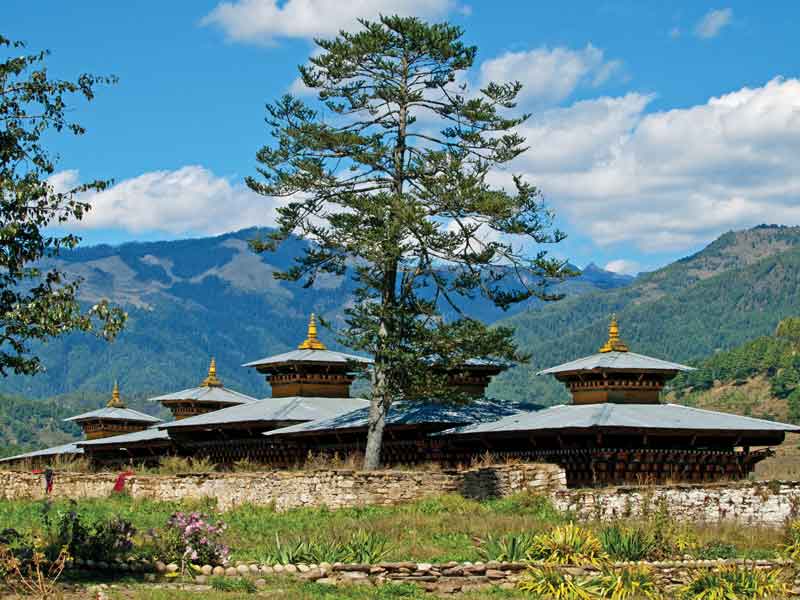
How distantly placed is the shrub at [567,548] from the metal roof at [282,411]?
21066 mm

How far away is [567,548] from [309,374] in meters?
25.8

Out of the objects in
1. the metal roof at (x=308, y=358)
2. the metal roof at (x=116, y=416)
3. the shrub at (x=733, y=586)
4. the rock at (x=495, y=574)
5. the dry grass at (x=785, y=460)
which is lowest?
the shrub at (x=733, y=586)

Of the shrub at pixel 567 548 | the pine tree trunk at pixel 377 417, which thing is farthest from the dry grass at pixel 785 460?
the shrub at pixel 567 548

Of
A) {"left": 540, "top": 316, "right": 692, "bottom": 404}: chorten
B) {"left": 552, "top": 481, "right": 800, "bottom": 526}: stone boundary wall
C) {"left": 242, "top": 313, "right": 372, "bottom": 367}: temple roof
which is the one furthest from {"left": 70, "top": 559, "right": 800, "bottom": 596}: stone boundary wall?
{"left": 242, "top": 313, "right": 372, "bottom": 367}: temple roof

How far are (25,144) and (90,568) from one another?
22.2ft

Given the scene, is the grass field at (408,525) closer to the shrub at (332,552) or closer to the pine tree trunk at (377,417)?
the shrub at (332,552)

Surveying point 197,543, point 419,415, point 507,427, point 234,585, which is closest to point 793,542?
point 234,585

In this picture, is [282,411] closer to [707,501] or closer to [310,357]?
[310,357]

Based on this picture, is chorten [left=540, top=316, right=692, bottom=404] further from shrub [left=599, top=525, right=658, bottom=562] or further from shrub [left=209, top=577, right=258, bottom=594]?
shrub [left=209, top=577, right=258, bottom=594]

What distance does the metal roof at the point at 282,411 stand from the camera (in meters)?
41.4

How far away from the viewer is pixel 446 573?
18.8 metres

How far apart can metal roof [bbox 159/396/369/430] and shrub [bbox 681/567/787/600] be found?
2316cm

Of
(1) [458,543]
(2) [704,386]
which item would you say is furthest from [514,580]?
(2) [704,386]

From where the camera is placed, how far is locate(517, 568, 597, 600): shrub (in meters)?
18.2
